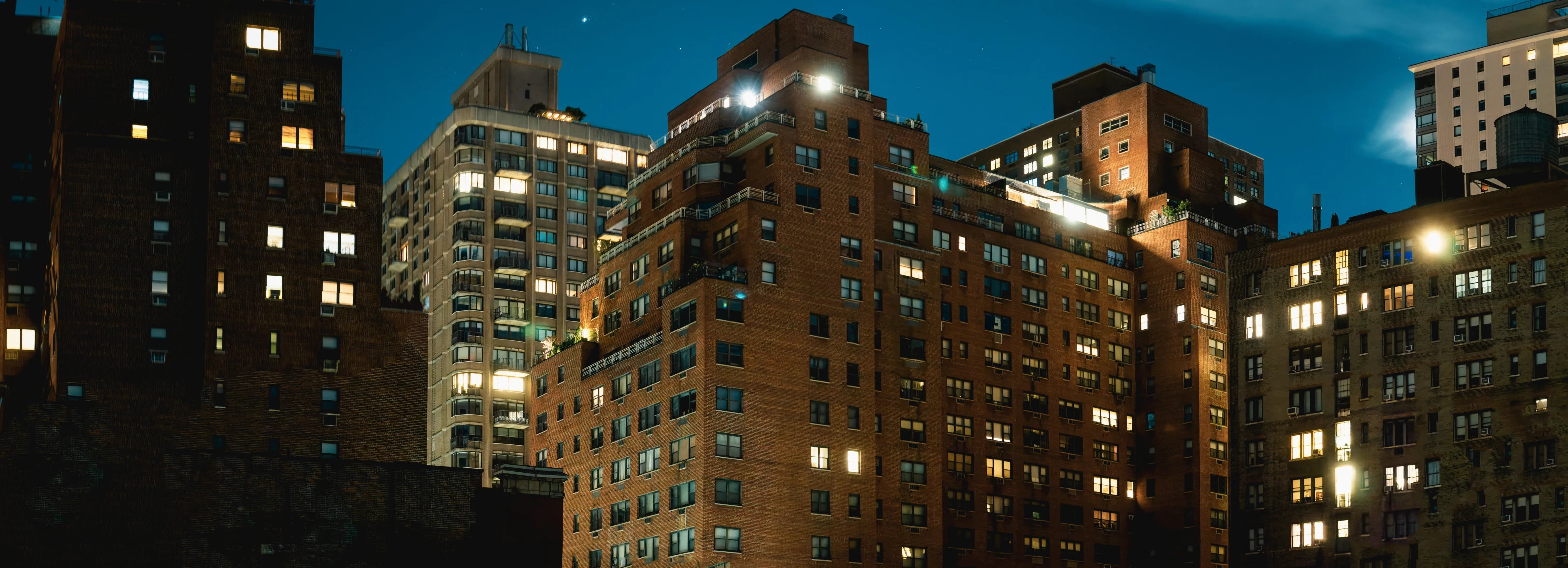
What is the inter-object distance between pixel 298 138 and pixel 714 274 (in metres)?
35.0

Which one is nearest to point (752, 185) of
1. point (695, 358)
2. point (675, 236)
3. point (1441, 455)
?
point (675, 236)

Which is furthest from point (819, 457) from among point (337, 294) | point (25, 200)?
point (25, 200)

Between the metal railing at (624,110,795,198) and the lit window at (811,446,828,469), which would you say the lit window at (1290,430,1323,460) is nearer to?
the lit window at (811,446,828,469)

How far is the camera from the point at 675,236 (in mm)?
163625

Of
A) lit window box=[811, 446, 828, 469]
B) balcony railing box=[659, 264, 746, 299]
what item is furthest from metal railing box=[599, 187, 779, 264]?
lit window box=[811, 446, 828, 469]

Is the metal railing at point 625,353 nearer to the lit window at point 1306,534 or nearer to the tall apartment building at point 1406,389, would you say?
the tall apartment building at point 1406,389

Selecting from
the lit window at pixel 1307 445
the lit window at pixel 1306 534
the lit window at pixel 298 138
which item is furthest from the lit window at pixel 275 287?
the lit window at pixel 1306 534

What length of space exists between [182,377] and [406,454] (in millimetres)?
15774

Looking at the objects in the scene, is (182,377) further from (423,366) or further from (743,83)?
(743,83)

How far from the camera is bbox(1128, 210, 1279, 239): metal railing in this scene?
187375 mm

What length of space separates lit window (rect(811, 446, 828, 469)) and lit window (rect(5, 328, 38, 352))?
5849cm

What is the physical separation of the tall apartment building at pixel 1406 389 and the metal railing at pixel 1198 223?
25.8 metres

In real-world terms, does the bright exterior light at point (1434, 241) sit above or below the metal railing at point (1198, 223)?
below

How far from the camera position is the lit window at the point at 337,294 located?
135125 mm
